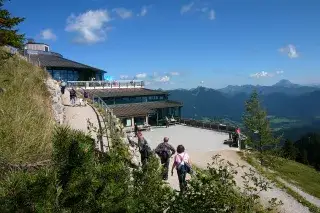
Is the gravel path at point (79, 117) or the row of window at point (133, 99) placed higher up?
the row of window at point (133, 99)

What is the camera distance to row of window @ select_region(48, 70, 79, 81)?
161ft

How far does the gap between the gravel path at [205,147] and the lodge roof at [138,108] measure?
3.87 metres

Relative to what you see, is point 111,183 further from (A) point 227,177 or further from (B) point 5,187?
(A) point 227,177

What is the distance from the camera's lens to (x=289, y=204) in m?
18.6

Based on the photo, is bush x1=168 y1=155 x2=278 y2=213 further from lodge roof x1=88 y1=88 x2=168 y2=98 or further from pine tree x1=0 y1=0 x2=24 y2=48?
lodge roof x1=88 y1=88 x2=168 y2=98

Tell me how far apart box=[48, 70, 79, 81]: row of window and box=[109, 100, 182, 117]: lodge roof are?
1126 centimetres

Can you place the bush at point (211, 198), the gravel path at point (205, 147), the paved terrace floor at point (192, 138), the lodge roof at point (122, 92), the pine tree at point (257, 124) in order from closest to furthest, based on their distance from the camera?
the bush at point (211, 198)
the gravel path at point (205, 147)
the paved terrace floor at point (192, 138)
the pine tree at point (257, 124)
the lodge roof at point (122, 92)

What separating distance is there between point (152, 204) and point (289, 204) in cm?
1629

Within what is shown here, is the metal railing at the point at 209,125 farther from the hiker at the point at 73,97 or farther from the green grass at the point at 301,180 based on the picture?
the hiker at the point at 73,97

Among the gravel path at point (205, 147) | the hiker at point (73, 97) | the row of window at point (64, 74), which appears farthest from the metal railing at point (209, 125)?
the row of window at point (64, 74)

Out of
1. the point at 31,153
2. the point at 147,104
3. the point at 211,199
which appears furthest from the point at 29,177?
the point at 147,104

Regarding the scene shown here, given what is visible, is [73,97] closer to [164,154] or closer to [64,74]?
[164,154]

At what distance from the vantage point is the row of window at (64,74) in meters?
49.0

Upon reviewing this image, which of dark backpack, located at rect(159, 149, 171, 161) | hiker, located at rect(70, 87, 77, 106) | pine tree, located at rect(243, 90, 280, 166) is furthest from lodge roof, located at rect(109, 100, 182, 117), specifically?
dark backpack, located at rect(159, 149, 171, 161)
